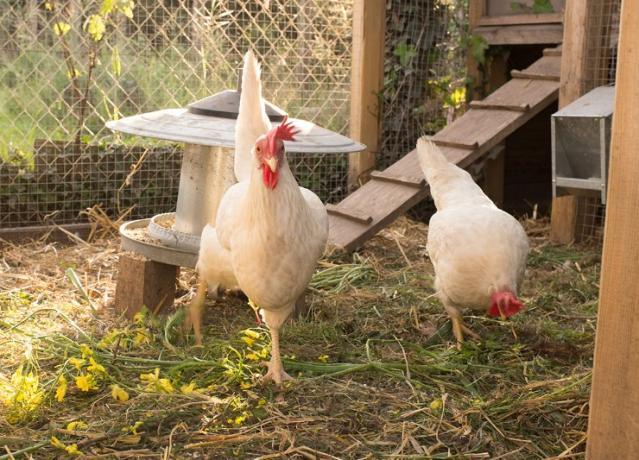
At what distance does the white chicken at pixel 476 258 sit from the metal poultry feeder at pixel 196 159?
63 cm

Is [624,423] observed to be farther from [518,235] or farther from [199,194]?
[199,194]

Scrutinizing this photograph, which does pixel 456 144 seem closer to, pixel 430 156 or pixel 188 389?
pixel 430 156

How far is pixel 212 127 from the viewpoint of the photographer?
11.4 ft

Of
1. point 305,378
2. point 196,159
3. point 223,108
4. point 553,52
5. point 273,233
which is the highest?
point 553,52

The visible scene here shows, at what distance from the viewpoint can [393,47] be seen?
6168mm

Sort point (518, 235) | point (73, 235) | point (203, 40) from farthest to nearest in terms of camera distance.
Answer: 1. point (203, 40)
2. point (73, 235)
3. point (518, 235)

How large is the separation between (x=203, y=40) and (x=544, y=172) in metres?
3.42

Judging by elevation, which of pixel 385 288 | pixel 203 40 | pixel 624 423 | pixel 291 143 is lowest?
pixel 385 288

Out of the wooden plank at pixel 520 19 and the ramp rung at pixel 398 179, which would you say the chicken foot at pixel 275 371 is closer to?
the ramp rung at pixel 398 179

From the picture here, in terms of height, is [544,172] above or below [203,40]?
below

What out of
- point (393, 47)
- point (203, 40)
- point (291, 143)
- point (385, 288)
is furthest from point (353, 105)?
point (291, 143)

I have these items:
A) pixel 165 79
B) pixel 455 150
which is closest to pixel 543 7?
pixel 455 150

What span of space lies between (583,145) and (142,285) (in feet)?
8.70

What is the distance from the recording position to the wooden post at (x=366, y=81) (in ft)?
19.3
